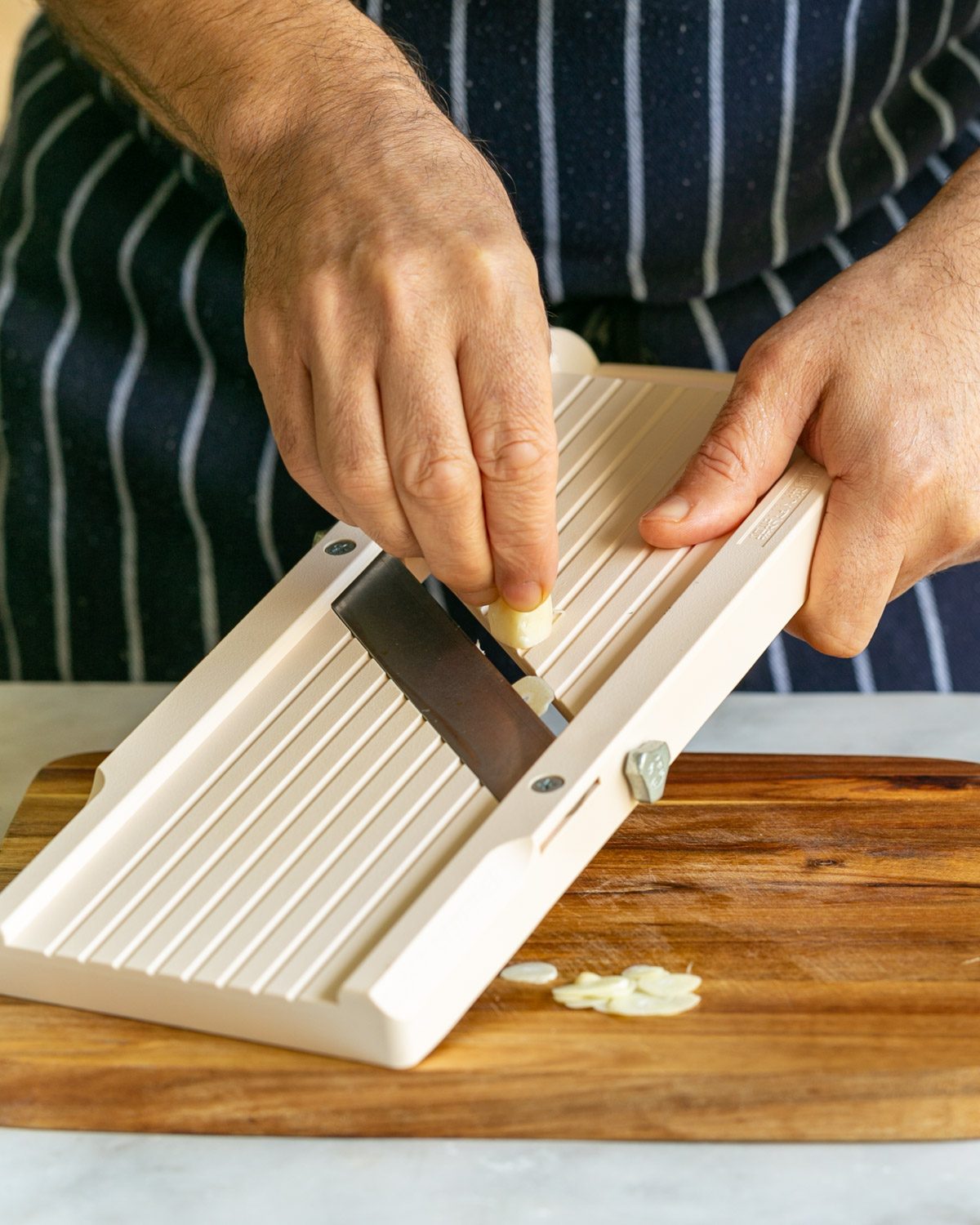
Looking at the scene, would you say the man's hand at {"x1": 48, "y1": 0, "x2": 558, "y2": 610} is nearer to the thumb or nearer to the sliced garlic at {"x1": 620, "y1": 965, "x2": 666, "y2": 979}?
the thumb

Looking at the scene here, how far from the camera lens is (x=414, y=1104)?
723 mm

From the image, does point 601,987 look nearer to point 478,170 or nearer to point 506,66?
point 478,170

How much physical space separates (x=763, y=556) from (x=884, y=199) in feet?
1.66

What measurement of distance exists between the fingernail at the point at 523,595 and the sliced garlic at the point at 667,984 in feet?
0.69

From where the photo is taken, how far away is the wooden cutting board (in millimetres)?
717

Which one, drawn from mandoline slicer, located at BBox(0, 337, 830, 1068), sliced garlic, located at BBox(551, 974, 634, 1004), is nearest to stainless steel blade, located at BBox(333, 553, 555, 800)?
mandoline slicer, located at BBox(0, 337, 830, 1068)

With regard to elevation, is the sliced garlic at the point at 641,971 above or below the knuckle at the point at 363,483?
below

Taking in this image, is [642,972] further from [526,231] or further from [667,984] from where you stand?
[526,231]

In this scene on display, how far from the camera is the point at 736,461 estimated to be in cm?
88

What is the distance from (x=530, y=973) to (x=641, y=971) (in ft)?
0.20

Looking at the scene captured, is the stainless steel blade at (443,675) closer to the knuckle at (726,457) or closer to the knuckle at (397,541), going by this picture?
the knuckle at (397,541)

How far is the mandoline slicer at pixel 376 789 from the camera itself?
735 mm

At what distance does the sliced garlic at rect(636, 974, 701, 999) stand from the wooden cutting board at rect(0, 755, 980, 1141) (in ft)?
0.04

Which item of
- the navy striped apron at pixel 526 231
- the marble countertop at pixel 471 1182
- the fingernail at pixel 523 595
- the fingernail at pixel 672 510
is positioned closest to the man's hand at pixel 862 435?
the fingernail at pixel 672 510
